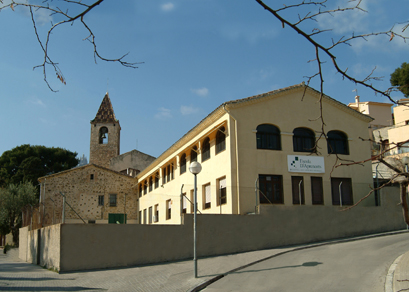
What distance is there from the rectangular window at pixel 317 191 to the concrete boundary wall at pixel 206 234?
182cm

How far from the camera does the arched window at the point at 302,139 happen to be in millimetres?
21433

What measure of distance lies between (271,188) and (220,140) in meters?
3.71

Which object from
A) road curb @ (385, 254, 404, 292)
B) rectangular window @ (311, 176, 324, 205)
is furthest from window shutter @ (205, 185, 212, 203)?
road curb @ (385, 254, 404, 292)

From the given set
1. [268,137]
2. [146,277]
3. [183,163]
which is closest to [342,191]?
[268,137]

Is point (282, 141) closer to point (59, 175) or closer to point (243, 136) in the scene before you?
point (243, 136)

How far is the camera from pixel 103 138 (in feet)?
171

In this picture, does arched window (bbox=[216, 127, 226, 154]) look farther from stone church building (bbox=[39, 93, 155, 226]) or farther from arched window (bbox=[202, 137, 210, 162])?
stone church building (bbox=[39, 93, 155, 226])

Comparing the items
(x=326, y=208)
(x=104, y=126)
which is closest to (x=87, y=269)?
(x=326, y=208)

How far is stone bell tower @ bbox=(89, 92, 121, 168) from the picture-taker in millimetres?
51094

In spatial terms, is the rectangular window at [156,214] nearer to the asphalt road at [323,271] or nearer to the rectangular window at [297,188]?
the rectangular window at [297,188]

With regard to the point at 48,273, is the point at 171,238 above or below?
above

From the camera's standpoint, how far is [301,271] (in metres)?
12.1

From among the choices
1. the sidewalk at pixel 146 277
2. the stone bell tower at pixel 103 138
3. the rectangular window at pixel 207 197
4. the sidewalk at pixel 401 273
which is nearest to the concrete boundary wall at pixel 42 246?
the sidewalk at pixel 146 277

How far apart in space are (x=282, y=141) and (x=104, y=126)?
35.6 m
